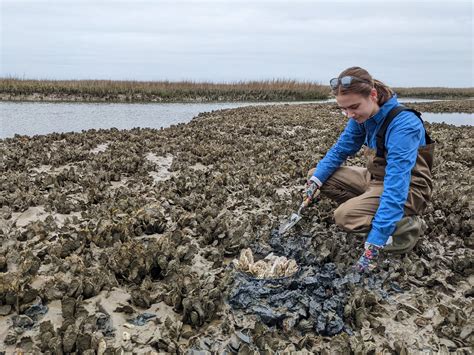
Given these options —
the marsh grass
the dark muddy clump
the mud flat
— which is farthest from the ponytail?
the marsh grass

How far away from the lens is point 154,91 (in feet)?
138

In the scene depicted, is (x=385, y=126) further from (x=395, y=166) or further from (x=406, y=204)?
(x=406, y=204)

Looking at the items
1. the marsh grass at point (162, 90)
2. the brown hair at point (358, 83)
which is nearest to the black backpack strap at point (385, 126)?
the brown hair at point (358, 83)

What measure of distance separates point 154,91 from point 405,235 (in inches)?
1559

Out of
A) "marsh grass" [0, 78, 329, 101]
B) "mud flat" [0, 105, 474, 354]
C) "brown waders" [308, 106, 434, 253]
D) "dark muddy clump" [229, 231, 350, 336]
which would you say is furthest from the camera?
"marsh grass" [0, 78, 329, 101]

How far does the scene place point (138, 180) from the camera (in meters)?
8.38

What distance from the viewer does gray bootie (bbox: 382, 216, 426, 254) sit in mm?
4656

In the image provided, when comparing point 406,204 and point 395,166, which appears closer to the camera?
point 395,166

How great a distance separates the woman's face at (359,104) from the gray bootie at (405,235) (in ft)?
4.02

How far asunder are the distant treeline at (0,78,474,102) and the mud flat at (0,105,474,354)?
3317cm

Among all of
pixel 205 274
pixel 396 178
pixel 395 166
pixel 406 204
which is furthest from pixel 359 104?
pixel 205 274

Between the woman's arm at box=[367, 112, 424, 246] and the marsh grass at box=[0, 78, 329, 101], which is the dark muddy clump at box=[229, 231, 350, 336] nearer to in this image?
the woman's arm at box=[367, 112, 424, 246]

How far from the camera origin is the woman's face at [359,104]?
14.7ft

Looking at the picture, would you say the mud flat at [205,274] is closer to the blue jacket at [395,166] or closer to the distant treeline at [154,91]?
the blue jacket at [395,166]
